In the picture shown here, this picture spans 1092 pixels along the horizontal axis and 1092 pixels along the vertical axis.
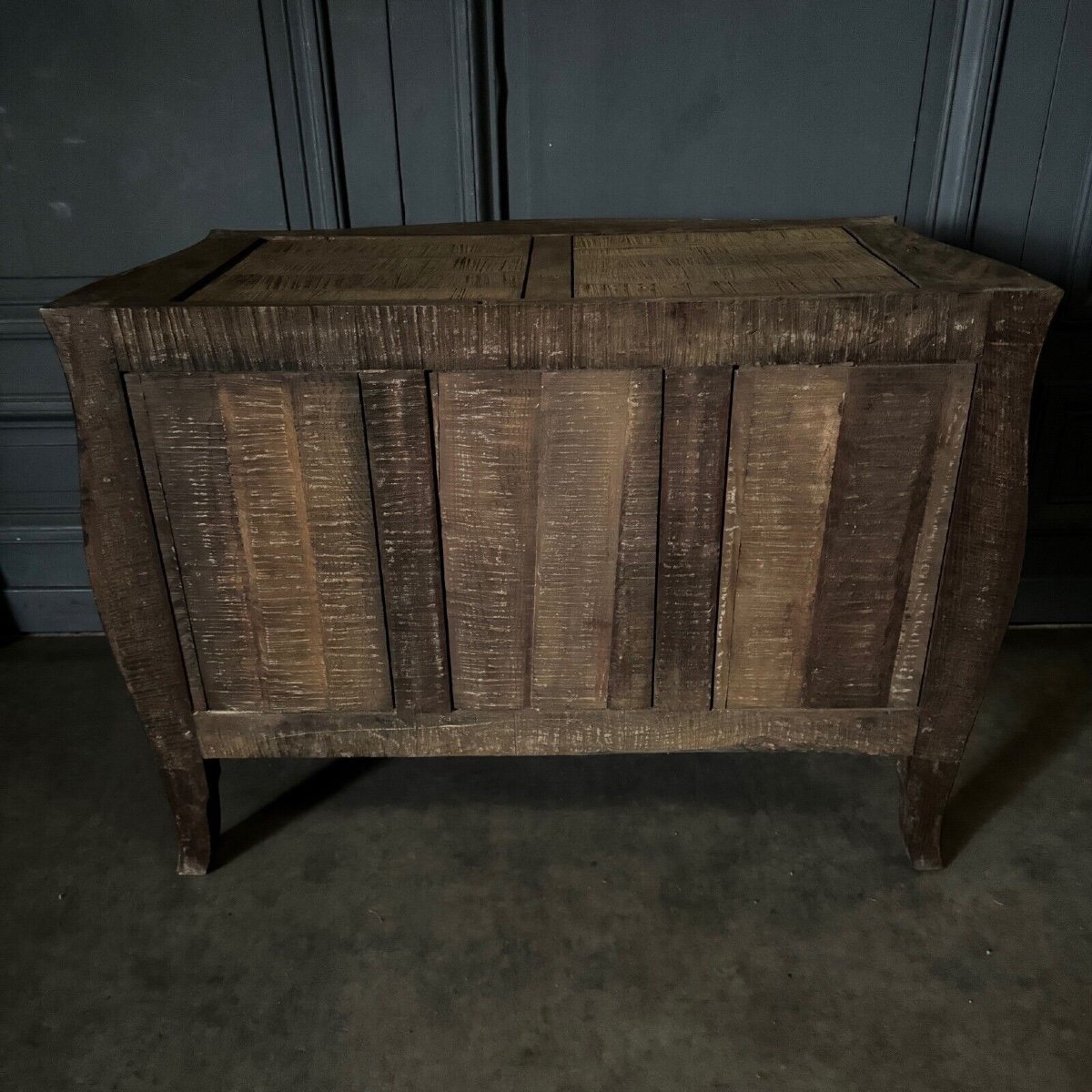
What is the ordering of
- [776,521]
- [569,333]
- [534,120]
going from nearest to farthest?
[569,333]
[776,521]
[534,120]

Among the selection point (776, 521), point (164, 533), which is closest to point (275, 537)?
point (164, 533)

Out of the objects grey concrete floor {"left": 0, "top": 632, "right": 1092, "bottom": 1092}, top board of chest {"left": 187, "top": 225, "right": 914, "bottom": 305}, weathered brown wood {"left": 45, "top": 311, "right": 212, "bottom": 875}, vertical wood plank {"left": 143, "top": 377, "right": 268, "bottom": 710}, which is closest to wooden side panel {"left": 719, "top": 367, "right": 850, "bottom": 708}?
top board of chest {"left": 187, "top": 225, "right": 914, "bottom": 305}

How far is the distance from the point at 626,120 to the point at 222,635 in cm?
118

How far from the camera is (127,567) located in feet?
3.99

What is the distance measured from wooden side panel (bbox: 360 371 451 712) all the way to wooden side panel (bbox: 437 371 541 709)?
0.06ft

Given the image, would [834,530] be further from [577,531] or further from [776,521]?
[577,531]

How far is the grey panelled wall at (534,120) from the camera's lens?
1663 millimetres

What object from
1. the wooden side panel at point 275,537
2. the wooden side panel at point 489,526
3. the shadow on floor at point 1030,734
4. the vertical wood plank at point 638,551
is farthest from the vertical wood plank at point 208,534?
the shadow on floor at point 1030,734

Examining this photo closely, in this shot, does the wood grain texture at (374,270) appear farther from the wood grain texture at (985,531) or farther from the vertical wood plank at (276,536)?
the wood grain texture at (985,531)

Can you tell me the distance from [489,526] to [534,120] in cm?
94

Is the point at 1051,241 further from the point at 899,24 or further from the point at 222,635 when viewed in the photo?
the point at 222,635

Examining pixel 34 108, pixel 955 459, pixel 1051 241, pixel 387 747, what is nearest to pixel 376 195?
pixel 34 108

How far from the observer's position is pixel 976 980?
4.15 feet

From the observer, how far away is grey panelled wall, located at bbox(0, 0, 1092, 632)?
166 centimetres
